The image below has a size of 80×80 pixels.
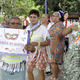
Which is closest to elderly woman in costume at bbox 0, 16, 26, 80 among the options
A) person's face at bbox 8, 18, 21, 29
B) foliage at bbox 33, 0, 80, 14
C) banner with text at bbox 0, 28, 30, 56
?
person's face at bbox 8, 18, 21, 29

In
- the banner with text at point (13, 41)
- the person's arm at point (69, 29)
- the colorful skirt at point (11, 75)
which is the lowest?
the colorful skirt at point (11, 75)

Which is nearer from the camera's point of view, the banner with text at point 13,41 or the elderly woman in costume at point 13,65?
the banner with text at point 13,41

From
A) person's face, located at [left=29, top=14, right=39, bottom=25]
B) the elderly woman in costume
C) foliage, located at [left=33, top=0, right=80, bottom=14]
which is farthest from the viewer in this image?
foliage, located at [left=33, top=0, right=80, bottom=14]

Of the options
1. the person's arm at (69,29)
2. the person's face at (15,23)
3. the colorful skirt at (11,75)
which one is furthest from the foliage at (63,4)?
the colorful skirt at (11,75)

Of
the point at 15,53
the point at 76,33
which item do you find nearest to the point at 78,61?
the point at 15,53

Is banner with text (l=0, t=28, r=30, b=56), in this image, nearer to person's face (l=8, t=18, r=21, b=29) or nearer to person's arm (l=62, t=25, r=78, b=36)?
person's face (l=8, t=18, r=21, b=29)

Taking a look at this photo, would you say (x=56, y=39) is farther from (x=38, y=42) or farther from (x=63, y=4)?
(x=63, y=4)

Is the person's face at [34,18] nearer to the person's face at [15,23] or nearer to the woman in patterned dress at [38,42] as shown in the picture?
the woman in patterned dress at [38,42]

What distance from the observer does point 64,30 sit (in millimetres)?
3949

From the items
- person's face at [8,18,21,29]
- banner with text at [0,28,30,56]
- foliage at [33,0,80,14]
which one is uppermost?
foliage at [33,0,80,14]

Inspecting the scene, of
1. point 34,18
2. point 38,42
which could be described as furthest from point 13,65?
point 34,18

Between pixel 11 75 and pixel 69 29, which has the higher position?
pixel 69 29

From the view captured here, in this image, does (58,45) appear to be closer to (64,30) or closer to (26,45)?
(64,30)

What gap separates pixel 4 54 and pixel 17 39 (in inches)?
13.1
